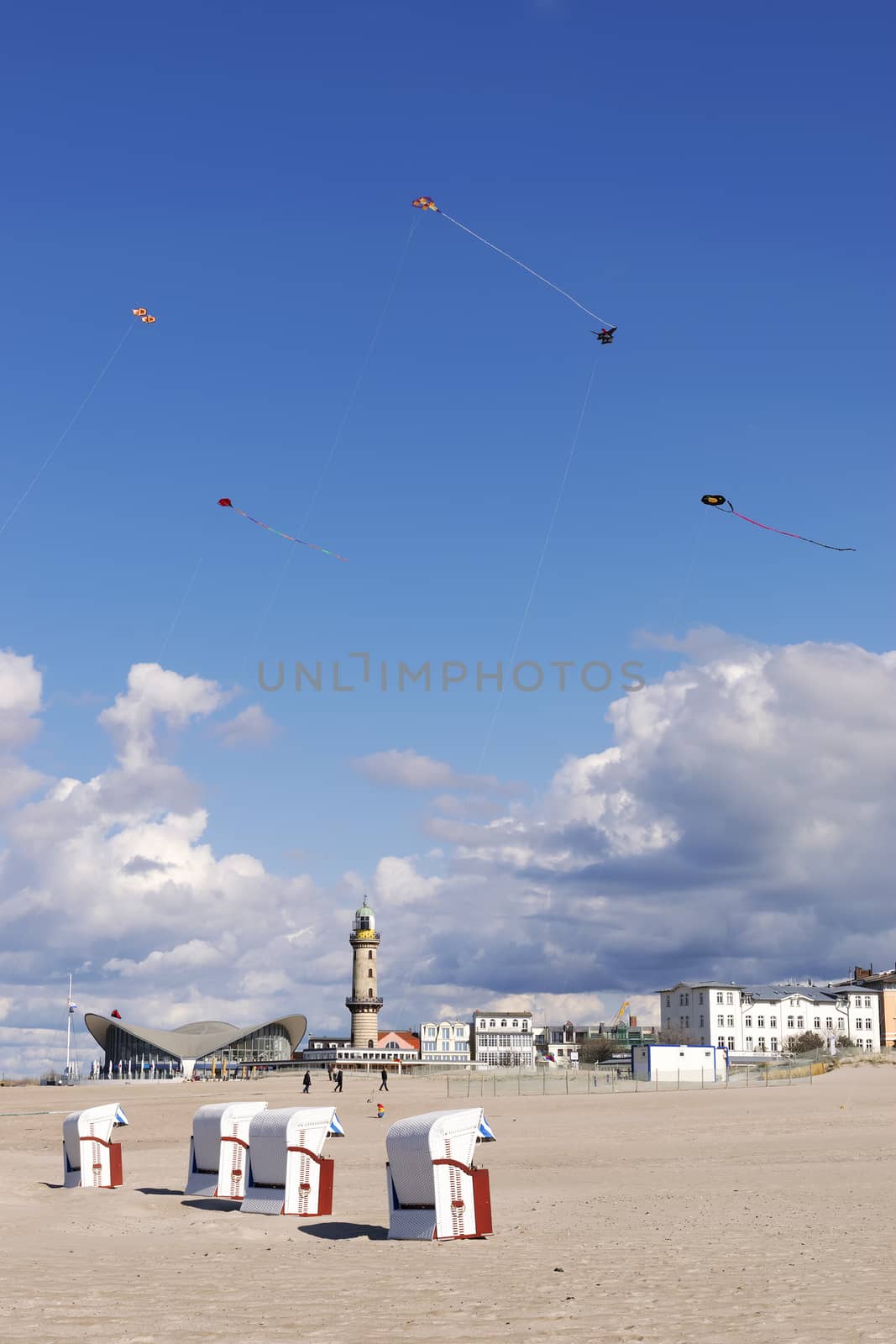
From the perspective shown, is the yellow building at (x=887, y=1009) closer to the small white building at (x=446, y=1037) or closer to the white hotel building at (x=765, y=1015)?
the white hotel building at (x=765, y=1015)

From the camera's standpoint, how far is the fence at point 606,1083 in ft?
204

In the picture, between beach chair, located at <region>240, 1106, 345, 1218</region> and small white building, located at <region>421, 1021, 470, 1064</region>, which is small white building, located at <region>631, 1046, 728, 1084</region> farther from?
small white building, located at <region>421, 1021, 470, 1064</region>

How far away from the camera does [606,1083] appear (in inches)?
2611

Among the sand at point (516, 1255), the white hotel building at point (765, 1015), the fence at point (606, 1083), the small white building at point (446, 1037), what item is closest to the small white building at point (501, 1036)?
the small white building at point (446, 1037)

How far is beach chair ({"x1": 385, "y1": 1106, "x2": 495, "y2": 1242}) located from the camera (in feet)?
59.8

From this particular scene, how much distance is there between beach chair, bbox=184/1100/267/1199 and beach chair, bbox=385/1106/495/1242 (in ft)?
18.1

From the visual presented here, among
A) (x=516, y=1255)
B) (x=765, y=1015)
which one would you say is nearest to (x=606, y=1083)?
(x=516, y=1255)

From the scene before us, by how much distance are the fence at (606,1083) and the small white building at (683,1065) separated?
0.18 meters

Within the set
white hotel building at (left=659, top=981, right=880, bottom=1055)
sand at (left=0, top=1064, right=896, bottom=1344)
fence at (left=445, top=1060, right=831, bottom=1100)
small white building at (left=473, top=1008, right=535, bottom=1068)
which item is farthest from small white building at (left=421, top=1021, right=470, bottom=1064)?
sand at (left=0, top=1064, right=896, bottom=1344)

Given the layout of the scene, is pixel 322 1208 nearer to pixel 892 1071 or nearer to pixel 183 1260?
pixel 183 1260

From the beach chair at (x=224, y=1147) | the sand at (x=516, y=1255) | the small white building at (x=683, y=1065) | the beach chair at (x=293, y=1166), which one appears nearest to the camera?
the sand at (x=516, y=1255)

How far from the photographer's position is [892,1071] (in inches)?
2857

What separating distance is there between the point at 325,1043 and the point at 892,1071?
94291 mm

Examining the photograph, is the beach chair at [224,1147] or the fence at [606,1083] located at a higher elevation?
the beach chair at [224,1147]
